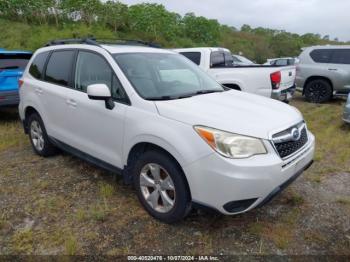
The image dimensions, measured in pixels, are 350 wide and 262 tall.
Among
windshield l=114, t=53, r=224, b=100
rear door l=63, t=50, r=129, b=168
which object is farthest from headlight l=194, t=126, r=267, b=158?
rear door l=63, t=50, r=129, b=168

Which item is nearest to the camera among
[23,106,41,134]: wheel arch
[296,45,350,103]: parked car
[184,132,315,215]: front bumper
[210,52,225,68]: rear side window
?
[184,132,315,215]: front bumper

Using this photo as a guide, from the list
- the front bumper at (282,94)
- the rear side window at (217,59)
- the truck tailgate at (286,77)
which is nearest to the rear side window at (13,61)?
the rear side window at (217,59)

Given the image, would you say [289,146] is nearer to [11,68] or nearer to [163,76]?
[163,76]

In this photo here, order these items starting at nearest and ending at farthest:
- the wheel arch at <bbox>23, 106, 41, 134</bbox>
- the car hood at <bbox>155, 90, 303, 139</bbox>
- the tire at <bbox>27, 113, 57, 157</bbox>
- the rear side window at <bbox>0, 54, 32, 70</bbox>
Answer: the car hood at <bbox>155, 90, 303, 139</bbox> → the tire at <bbox>27, 113, 57, 157</bbox> → the wheel arch at <bbox>23, 106, 41, 134</bbox> → the rear side window at <bbox>0, 54, 32, 70</bbox>

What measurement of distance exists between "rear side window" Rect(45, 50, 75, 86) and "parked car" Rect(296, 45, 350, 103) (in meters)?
8.52

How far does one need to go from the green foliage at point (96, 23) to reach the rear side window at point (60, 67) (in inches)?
524

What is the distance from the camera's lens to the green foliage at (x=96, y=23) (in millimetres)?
18734

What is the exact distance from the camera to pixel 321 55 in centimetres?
1064

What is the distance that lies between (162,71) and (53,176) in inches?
80.7

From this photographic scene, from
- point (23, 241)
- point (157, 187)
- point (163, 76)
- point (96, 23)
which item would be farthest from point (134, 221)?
point (96, 23)

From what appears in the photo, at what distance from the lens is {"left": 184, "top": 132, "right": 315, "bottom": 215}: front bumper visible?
8.80 ft

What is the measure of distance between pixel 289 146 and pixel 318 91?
855 centimetres

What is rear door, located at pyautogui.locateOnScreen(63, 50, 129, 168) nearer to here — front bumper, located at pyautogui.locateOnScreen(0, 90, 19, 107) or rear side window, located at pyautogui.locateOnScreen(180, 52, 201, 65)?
front bumper, located at pyautogui.locateOnScreen(0, 90, 19, 107)

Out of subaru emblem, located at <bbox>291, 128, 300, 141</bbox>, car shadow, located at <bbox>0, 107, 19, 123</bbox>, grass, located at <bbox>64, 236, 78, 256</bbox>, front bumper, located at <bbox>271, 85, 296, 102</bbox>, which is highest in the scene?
subaru emblem, located at <bbox>291, 128, 300, 141</bbox>
